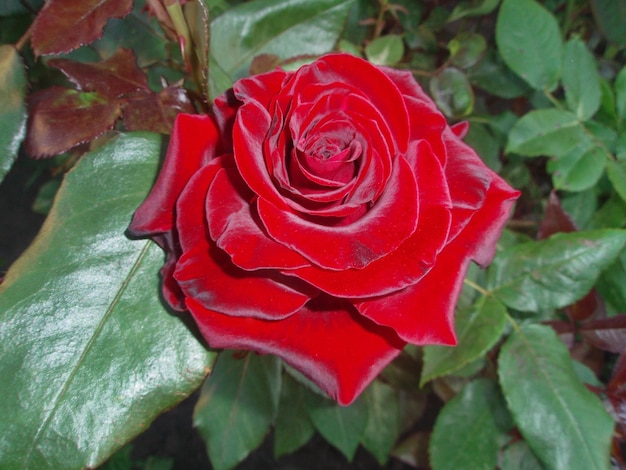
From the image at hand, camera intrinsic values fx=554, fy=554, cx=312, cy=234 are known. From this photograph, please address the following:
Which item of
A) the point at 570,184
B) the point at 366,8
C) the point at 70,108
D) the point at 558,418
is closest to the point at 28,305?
the point at 70,108

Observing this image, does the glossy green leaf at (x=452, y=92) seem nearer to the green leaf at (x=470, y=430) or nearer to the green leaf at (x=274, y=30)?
the green leaf at (x=274, y=30)

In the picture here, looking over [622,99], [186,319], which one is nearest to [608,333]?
[622,99]

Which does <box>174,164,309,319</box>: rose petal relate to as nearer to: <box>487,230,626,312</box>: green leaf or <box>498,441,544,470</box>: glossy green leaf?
<box>487,230,626,312</box>: green leaf

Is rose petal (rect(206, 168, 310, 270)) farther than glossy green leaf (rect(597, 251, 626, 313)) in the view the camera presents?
No

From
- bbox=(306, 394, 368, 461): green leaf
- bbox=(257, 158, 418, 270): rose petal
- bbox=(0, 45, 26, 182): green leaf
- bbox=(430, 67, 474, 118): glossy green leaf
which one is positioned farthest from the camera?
bbox=(306, 394, 368, 461): green leaf

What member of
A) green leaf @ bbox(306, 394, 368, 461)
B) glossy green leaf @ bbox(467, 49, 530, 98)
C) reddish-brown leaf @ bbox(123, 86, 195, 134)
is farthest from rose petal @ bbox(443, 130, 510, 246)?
green leaf @ bbox(306, 394, 368, 461)

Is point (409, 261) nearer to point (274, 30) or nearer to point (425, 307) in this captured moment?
point (425, 307)
